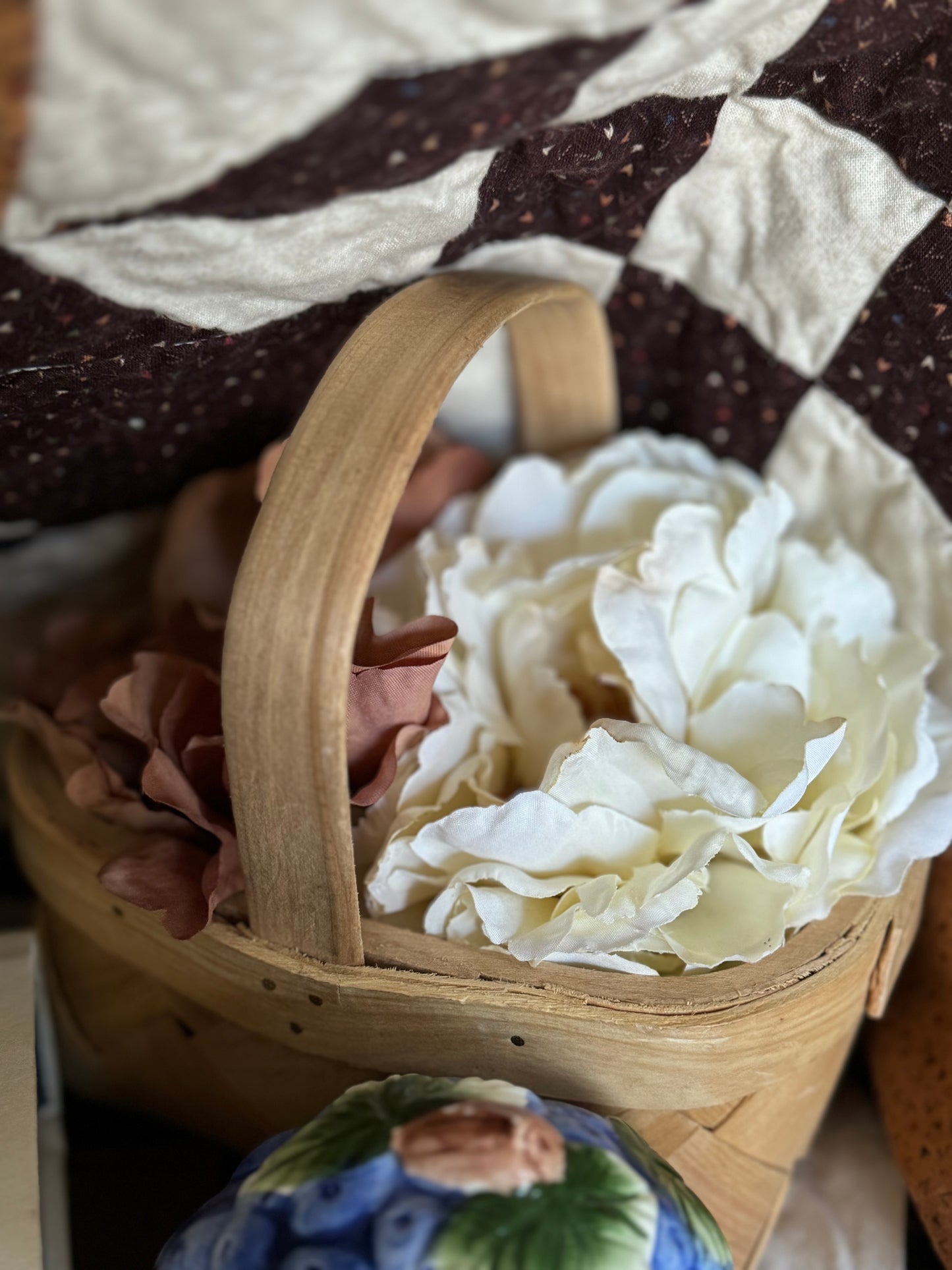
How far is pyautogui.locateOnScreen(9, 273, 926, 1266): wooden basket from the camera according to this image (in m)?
0.31

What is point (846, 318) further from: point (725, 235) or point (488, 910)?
point (488, 910)

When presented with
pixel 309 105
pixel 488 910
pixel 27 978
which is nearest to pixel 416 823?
pixel 488 910

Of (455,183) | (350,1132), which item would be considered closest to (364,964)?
(350,1132)

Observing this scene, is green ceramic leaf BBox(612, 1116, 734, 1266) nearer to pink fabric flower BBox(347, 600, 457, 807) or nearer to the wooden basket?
the wooden basket

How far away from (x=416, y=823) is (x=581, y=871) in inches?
2.4

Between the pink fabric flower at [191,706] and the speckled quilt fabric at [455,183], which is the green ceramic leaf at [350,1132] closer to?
the pink fabric flower at [191,706]

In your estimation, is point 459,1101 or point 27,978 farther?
point 27,978

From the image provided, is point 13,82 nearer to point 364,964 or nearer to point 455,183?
point 455,183

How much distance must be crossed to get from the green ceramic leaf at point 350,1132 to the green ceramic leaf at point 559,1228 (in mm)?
33

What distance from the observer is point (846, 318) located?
42 cm

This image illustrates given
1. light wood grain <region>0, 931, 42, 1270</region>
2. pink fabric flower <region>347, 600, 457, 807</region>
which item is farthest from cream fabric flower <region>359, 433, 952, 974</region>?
light wood grain <region>0, 931, 42, 1270</region>

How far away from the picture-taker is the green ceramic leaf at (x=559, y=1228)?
26 cm

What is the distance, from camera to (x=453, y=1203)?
27 centimetres

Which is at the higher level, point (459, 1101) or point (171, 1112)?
point (459, 1101)
